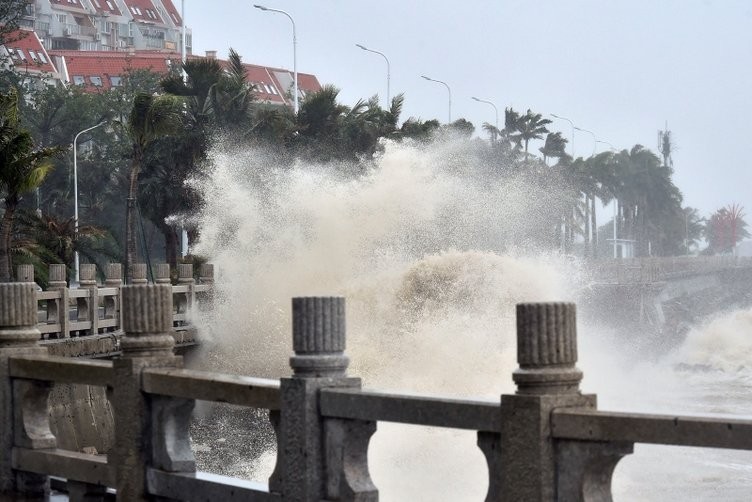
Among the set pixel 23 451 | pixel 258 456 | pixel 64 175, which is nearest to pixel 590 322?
pixel 64 175

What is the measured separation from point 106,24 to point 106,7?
6.13ft

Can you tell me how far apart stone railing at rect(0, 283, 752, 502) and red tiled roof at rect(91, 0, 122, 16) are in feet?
444

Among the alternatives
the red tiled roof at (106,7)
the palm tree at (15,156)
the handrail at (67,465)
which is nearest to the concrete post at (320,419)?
the handrail at (67,465)

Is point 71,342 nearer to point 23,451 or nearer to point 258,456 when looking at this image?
point 258,456

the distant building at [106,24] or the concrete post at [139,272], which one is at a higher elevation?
the distant building at [106,24]

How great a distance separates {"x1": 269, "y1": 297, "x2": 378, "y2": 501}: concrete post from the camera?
622 centimetres

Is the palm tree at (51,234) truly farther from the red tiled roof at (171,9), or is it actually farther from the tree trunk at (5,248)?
the red tiled roof at (171,9)

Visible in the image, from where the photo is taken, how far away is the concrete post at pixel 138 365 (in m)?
7.25

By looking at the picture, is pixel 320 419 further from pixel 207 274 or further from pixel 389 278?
pixel 207 274

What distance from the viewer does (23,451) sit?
8.62 metres

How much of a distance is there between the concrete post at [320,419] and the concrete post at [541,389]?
41.9 inches

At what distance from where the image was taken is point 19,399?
8781mm

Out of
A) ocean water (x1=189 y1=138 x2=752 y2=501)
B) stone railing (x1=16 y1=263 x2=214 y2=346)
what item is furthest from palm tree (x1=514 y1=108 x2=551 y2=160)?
stone railing (x1=16 y1=263 x2=214 y2=346)

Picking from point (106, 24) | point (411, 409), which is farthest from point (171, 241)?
point (106, 24)
